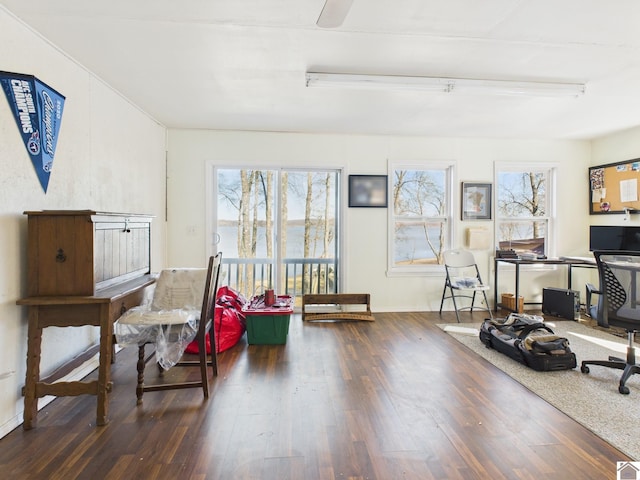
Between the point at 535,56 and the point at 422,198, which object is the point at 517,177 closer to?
the point at 422,198

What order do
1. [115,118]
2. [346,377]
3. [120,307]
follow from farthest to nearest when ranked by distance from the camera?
[115,118] → [346,377] → [120,307]

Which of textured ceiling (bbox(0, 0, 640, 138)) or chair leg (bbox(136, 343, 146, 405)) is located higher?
textured ceiling (bbox(0, 0, 640, 138))

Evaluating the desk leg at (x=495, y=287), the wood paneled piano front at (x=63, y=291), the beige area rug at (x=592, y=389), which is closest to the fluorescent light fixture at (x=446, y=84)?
the wood paneled piano front at (x=63, y=291)

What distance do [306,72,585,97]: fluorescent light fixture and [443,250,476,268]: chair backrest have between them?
2.20 m

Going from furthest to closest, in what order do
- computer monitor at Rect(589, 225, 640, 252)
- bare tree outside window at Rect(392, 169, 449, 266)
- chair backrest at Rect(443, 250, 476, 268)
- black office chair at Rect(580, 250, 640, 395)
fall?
bare tree outside window at Rect(392, 169, 449, 266), chair backrest at Rect(443, 250, 476, 268), computer monitor at Rect(589, 225, 640, 252), black office chair at Rect(580, 250, 640, 395)

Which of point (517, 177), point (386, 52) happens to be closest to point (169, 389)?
point (386, 52)

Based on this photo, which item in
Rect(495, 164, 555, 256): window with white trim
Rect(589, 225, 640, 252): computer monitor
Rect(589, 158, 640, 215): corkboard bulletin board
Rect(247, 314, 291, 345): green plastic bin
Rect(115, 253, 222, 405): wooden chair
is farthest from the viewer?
Rect(495, 164, 555, 256): window with white trim

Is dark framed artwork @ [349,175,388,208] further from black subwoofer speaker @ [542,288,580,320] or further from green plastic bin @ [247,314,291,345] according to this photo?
black subwoofer speaker @ [542,288,580,320]

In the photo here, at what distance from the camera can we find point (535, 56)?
2.70 metres

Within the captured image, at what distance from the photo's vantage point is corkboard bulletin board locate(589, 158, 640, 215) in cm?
462

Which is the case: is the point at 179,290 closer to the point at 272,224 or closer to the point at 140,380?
the point at 140,380

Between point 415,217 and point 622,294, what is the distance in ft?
9.01

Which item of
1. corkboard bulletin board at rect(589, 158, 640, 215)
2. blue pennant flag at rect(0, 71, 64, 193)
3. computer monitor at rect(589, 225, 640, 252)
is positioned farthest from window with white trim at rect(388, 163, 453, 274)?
blue pennant flag at rect(0, 71, 64, 193)

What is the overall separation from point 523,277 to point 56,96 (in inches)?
221
